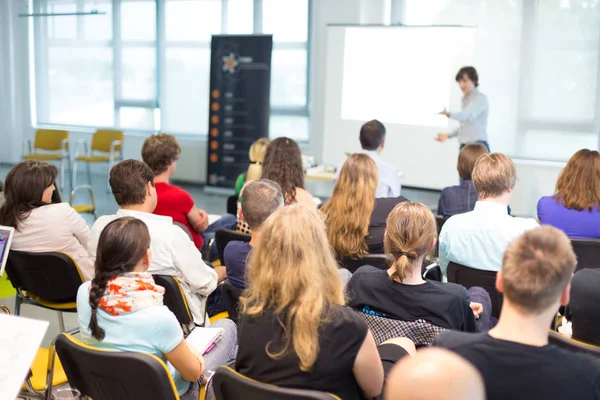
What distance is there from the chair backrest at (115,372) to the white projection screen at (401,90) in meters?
5.87

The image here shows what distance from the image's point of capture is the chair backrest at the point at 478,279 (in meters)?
2.97

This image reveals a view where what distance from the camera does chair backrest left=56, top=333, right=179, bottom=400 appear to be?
1.92 m

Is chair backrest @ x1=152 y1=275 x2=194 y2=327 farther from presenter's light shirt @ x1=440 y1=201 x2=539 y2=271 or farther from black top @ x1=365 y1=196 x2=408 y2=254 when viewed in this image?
presenter's light shirt @ x1=440 y1=201 x2=539 y2=271

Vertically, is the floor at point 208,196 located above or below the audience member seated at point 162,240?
below

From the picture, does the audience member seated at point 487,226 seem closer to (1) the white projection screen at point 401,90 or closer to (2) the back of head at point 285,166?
(2) the back of head at point 285,166

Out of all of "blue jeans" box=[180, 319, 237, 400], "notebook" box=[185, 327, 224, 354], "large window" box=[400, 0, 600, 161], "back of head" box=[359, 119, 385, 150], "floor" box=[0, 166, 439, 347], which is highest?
"large window" box=[400, 0, 600, 161]

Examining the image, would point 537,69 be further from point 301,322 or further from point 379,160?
Result: point 301,322

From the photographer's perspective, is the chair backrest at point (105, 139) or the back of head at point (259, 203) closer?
the back of head at point (259, 203)

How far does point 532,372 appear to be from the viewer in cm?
140

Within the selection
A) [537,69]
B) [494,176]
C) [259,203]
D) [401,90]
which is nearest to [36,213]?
[259,203]

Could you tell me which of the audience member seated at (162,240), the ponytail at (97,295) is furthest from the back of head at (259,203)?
the ponytail at (97,295)

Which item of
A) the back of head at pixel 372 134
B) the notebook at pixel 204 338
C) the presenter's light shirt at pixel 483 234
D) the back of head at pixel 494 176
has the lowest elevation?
the notebook at pixel 204 338

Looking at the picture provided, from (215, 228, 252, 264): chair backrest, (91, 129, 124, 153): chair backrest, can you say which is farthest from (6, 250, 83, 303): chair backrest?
(91, 129, 124, 153): chair backrest

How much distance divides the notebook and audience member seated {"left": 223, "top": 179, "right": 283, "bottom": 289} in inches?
15.9
